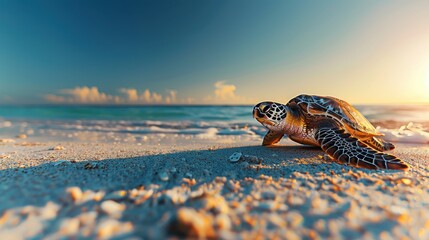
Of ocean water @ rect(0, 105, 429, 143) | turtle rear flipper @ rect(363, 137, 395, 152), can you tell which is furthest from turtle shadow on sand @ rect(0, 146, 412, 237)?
ocean water @ rect(0, 105, 429, 143)

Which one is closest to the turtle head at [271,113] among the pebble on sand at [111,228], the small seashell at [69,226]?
the pebble on sand at [111,228]

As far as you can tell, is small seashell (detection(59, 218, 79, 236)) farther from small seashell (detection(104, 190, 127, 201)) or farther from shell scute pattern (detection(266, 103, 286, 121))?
shell scute pattern (detection(266, 103, 286, 121))

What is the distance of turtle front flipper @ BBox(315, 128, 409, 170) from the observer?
2.22 meters

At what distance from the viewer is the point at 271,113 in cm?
356

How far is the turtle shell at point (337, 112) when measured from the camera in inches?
134

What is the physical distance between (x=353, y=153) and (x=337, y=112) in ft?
4.07

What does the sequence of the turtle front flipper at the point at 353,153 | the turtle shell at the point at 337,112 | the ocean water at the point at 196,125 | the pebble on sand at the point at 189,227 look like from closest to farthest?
1. the pebble on sand at the point at 189,227
2. the turtle front flipper at the point at 353,153
3. the turtle shell at the point at 337,112
4. the ocean water at the point at 196,125

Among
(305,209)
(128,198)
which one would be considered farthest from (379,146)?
(128,198)

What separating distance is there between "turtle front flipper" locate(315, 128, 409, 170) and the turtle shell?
1.33ft

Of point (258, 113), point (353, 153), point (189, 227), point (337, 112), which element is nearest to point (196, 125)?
point (258, 113)

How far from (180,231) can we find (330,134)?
2.92 meters

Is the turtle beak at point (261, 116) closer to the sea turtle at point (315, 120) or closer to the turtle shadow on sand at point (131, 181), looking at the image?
the sea turtle at point (315, 120)

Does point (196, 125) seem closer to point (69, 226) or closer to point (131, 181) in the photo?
point (131, 181)

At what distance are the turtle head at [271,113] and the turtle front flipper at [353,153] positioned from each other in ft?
2.32
